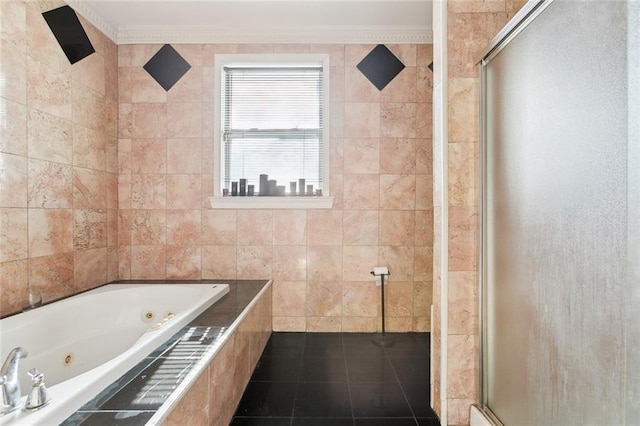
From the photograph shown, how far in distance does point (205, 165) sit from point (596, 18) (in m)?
2.28

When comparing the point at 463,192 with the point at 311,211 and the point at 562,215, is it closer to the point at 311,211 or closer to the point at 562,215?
the point at 562,215

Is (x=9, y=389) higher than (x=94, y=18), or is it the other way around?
(x=94, y=18)

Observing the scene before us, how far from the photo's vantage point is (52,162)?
1.87m

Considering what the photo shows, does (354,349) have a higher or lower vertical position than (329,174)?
lower

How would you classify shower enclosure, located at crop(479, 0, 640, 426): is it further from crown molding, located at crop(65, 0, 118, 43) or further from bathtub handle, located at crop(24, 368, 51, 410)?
crown molding, located at crop(65, 0, 118, 43)

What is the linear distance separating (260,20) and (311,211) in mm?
1424

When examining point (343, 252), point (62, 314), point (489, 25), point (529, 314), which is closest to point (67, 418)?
point (62, 314)

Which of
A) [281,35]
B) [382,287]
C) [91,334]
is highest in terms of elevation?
[281,35]

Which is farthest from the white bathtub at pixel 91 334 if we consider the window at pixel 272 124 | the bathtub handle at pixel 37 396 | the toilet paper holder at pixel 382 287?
the toilet paper holder at pixel 382 287

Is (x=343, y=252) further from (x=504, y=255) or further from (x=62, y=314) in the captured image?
(x=62, y=314)

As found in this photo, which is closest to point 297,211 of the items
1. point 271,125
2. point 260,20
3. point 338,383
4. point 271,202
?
point 271,202

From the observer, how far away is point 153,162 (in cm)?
247

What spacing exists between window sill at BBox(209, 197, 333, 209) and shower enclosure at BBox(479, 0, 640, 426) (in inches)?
49.8

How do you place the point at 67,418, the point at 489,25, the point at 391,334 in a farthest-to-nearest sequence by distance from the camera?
the point at 391,334 → the point at 489,25 → the point at 67,418
